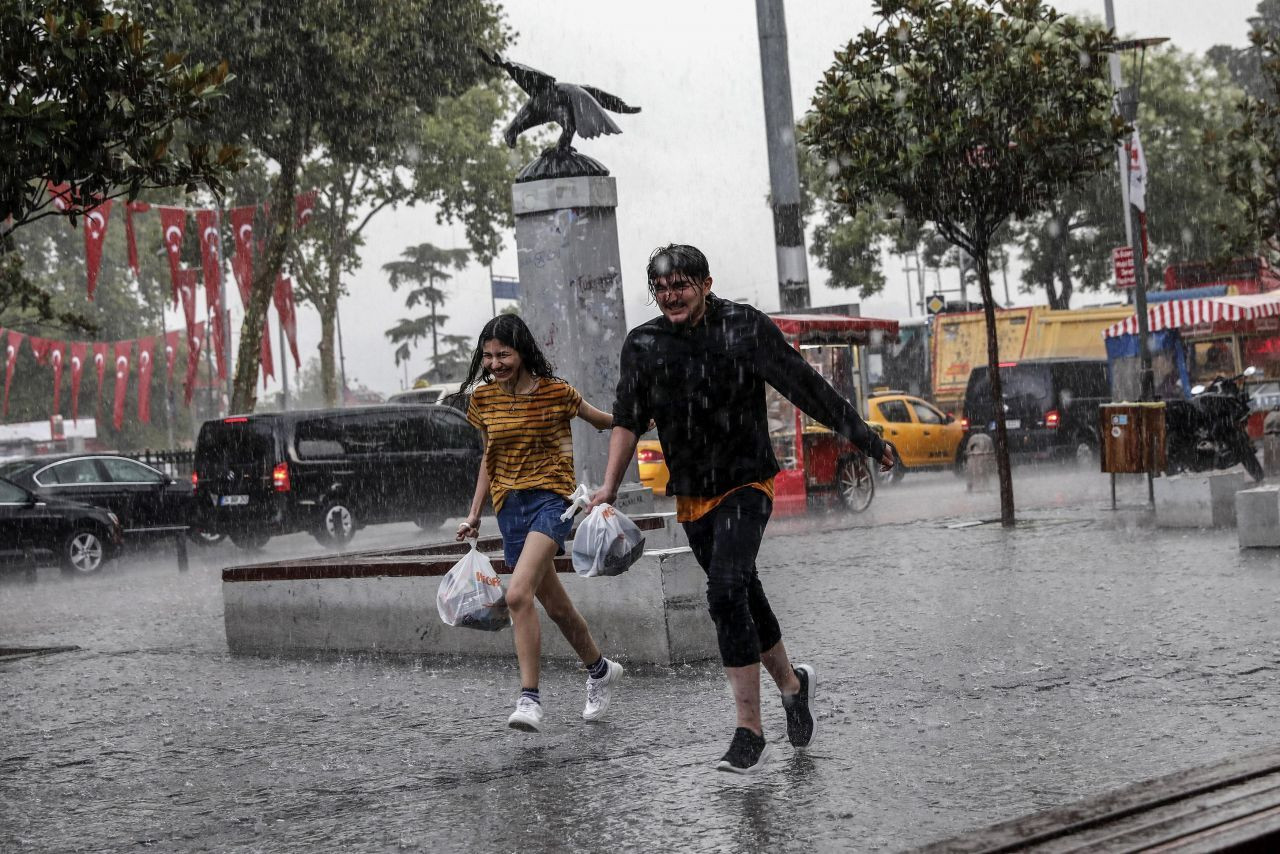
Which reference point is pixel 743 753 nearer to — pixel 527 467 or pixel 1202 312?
pixel 527 467

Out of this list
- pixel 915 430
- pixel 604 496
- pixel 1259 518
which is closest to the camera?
pixel 604 496

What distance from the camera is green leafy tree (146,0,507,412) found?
2650 cm

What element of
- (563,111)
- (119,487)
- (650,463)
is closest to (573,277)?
(563,111)

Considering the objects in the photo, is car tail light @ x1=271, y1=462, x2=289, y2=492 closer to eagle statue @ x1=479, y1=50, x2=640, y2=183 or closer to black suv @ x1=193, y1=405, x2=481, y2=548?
black suv @ x1=193, y1=405, x2=481, y2=548

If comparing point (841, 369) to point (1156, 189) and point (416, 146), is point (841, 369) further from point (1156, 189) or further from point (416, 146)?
point (1156, 189)

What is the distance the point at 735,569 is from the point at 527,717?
54.1 inches

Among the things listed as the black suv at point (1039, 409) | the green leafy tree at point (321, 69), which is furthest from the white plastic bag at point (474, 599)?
the black suv at point (1039, 409)

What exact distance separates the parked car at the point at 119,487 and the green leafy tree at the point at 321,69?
6964mm

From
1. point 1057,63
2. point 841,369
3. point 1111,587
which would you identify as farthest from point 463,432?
point 1111,587

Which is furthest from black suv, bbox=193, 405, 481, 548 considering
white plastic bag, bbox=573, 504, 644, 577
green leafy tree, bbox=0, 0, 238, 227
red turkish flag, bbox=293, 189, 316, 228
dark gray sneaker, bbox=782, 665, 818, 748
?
dark gray sneaker, bbox=782, 665, 818, 748

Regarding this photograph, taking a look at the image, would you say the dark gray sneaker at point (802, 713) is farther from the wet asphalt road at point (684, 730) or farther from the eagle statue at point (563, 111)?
the eagle statue at point (563, 111)

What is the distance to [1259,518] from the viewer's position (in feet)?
41.5

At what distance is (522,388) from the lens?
7129 mm

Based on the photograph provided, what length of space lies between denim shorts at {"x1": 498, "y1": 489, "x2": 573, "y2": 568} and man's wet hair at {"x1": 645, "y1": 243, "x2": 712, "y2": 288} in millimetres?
1395
